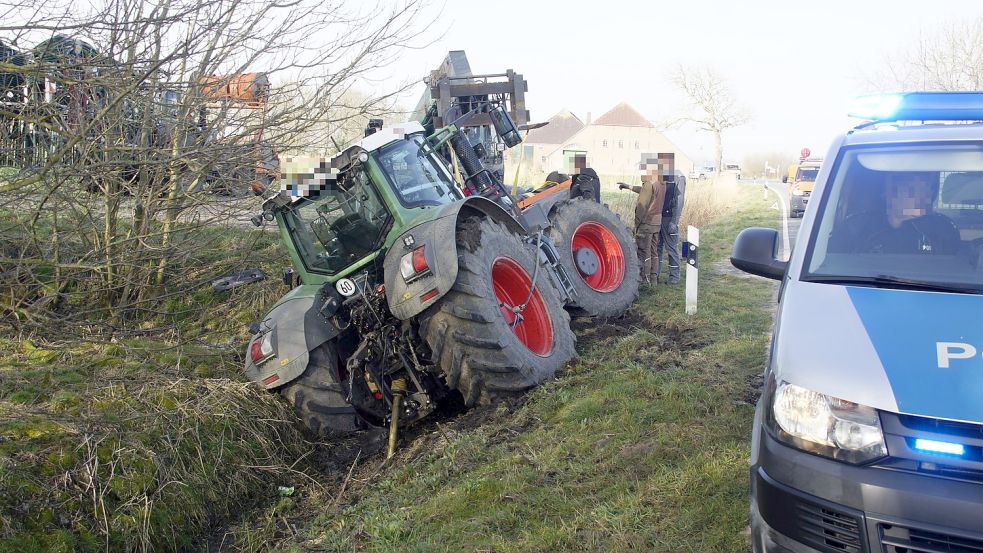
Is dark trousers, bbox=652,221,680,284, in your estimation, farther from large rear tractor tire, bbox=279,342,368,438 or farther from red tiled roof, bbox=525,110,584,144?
red tiled roof, bbox=525,110,584,144

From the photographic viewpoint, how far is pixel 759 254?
3592 mm

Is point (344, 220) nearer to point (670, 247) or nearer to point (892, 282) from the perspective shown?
point (892, 282)

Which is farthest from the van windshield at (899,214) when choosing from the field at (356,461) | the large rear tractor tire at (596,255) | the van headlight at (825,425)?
the large rear tractor tire at (596,255)

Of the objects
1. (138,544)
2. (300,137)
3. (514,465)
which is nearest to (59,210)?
(300,137)

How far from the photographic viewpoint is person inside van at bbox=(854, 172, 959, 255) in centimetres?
322

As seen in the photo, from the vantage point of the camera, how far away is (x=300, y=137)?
664cm

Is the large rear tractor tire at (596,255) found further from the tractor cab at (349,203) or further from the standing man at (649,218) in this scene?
the tractor cab at (349,203)

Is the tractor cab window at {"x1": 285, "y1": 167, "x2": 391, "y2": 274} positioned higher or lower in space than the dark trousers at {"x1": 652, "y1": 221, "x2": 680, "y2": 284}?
higher

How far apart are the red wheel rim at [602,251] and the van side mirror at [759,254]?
521cm

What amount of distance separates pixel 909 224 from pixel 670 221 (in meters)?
7.12

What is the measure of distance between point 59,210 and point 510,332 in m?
3.37

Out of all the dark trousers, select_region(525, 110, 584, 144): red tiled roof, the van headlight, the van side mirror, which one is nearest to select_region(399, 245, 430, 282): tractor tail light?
the van side mirror

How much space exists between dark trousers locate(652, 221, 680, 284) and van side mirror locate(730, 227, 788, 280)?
21.6 ft

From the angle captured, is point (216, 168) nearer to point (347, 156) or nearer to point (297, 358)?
point (347, 156)
